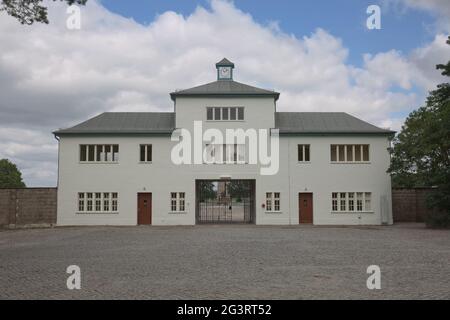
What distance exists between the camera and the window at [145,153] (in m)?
33.0

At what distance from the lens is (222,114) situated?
33.0 m

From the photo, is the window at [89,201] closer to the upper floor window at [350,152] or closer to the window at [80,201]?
the window at [80,201]

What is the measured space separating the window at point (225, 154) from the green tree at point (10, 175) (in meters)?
54.2

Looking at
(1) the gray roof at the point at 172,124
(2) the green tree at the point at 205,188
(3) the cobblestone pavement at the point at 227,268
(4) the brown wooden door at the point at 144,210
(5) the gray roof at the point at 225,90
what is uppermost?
(5) the gray roof at the point at 225,90

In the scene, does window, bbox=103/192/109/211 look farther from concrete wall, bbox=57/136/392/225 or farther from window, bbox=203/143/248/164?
window, bbox=203/143/248/164

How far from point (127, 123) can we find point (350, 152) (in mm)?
14903

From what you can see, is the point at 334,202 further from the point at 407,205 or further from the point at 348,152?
the point at 407,205

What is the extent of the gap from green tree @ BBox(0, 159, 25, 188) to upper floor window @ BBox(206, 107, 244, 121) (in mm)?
54219

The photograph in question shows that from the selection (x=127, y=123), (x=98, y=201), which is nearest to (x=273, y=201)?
(x=127, y=123)

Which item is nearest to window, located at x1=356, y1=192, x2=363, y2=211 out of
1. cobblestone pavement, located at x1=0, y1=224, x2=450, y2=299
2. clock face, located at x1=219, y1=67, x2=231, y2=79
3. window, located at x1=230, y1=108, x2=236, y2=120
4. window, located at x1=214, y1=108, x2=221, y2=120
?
window, located at x1=230, y1=108, x2=236, y2=120

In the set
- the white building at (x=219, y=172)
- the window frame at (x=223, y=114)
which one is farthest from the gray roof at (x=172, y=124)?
the window frame at (x=223, y=114)

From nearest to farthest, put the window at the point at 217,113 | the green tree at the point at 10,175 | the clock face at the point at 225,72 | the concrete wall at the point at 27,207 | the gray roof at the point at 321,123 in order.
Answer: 1. the concrete wall at the point at 27,207
2. the gray roof at the point at 321,123
3. the window at the point at 217,113
4. the clock face at the point at 225,72
5. the green tree at the point at 10,175
